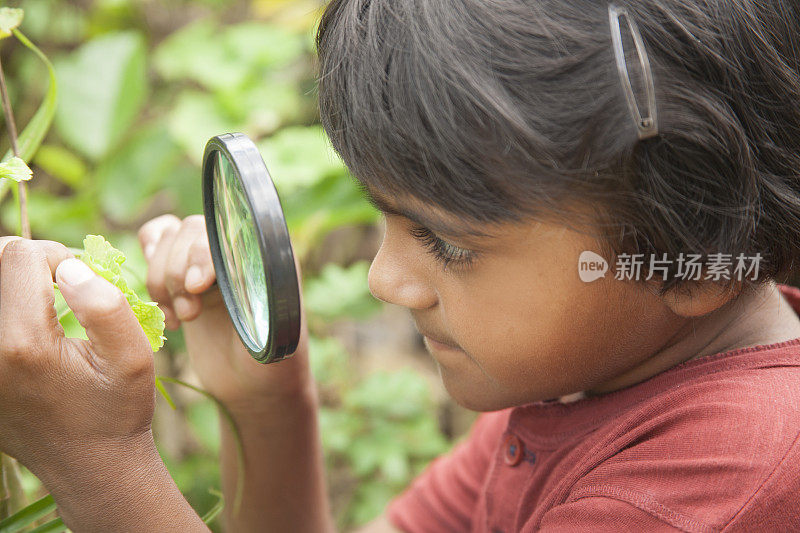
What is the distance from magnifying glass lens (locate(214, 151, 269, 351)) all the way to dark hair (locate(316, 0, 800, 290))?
0.44 ft

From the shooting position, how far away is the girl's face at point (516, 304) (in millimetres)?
748

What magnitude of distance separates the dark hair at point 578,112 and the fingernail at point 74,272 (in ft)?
0.92

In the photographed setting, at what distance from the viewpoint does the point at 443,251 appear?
2.54 ft

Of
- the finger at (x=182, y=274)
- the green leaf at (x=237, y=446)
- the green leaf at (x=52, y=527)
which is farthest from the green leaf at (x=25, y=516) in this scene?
the finger at (x=182, y=274)

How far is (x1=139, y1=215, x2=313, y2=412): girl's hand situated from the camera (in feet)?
3.21

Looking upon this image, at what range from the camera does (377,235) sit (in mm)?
3066

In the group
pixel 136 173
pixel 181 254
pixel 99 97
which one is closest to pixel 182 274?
pixel 181 254

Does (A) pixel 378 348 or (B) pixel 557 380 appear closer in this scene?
(B) pixel 557 380

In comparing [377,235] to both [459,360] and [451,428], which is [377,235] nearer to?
[451,428]

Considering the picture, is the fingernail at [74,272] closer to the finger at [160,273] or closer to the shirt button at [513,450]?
the finger at [160,273]

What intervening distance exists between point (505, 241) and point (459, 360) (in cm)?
18

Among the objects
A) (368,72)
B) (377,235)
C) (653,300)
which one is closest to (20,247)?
(368,72)

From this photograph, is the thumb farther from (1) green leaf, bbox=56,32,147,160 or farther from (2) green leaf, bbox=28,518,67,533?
(1) green leaf, bbox=56,32,147,160

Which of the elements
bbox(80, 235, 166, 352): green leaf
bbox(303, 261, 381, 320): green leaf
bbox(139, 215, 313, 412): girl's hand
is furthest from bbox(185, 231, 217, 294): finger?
bbox(303, 261, 381, 320): green leaf
